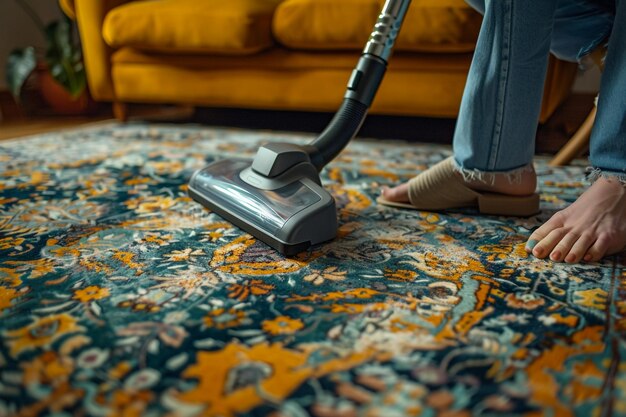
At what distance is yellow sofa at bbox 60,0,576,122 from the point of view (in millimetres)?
1436

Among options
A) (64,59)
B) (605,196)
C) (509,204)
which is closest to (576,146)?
(509,204)

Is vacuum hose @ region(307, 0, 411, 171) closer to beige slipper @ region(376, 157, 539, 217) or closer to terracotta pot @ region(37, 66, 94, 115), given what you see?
beige slipper @ region(376, 157, 539, 217)

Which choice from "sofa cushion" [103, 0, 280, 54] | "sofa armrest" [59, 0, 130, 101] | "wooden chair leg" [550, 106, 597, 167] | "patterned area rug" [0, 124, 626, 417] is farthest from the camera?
"sofa armrest" [59, 0, 130, 101]

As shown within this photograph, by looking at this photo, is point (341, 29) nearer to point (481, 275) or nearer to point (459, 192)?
point (459, 192)

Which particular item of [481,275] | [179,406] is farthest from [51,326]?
[481,275]

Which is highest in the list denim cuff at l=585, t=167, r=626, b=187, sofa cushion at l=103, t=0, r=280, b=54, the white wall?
the white wall

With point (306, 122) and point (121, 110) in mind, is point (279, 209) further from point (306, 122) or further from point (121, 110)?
point (121, 110)

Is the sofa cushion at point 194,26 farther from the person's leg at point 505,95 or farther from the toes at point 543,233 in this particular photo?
the toes at point 543,233

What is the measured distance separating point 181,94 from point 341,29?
2.07 ft

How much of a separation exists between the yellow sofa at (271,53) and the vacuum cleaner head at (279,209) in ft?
2.53

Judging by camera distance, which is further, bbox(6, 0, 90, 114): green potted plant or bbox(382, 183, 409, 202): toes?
bbox(6, 0, 90, 114): green potted plant

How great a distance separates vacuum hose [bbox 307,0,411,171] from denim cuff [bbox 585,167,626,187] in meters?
0.37

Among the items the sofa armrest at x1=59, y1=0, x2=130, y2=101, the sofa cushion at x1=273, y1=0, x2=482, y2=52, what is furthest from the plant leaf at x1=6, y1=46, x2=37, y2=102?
the sofa cushion at x1=273, y1=0, x2=482, y2=52

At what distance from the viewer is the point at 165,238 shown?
32.7 inches
